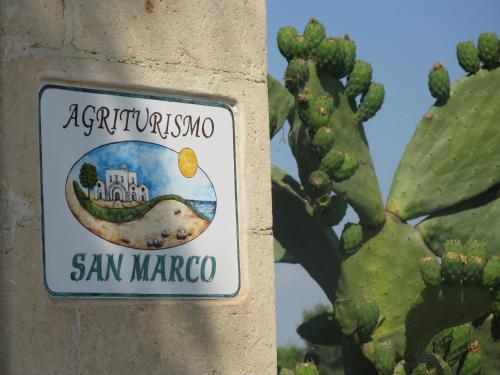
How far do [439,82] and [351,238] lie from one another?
116 centimetres

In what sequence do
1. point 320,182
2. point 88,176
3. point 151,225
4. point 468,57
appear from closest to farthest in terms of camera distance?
point 88,176
point 151,225
point 320,182
point 468,57

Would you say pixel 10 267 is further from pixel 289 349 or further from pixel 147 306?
pixel 289 349

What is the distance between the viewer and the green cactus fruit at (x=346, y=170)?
255 inches

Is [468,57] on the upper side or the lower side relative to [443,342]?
upper

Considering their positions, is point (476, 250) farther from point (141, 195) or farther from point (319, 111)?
point (141, 195)

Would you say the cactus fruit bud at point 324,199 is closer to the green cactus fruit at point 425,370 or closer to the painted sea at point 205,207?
the green cactus fruit at point 425,370

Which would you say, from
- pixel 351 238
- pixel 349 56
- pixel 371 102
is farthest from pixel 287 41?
pixel 351 238

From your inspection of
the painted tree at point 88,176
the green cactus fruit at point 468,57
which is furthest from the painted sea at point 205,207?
the green cactus fruit at point 468,57

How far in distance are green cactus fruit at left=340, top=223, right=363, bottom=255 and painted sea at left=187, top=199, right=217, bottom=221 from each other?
3290mm

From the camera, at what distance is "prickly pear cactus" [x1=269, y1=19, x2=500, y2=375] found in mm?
6562

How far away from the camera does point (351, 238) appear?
22.1 feet

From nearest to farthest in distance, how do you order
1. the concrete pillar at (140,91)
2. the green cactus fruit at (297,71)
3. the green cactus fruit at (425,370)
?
the concrete pillar at (140,91) < the green cactus fruit at (425,370) < the green cactus fruit at (297,71)

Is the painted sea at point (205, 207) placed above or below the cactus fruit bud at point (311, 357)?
above

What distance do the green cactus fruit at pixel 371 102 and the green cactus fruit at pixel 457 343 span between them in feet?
4.56
